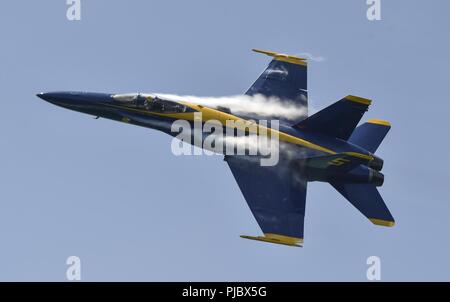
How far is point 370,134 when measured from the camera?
42.9 meters

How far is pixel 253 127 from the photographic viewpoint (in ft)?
135

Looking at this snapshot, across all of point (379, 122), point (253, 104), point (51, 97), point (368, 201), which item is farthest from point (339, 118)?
point (51, 97)

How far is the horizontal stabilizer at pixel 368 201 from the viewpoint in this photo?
41.2m

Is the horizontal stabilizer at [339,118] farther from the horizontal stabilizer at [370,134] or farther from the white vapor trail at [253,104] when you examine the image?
the white vapor trail at [253,104]

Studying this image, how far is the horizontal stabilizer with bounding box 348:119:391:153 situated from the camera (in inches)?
1682

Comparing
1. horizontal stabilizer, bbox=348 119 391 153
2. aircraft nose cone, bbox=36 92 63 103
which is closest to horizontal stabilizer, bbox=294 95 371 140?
horizontal stabilizer, bbox=348 119 391 153

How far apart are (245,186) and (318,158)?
2925 millimetres

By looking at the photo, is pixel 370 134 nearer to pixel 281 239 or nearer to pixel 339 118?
pixel 339 118

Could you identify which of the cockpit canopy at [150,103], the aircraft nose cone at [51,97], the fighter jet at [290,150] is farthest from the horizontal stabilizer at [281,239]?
the aircraft nose cone at [51,97]

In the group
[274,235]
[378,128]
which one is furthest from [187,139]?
[378,128]

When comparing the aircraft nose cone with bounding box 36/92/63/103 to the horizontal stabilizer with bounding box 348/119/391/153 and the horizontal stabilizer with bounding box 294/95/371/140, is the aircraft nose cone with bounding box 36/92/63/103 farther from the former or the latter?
the horizontal stabilizer with bounding box 348/119/391/153

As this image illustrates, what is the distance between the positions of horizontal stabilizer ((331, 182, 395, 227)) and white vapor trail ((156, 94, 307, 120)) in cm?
337

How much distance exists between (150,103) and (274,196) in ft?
19.2

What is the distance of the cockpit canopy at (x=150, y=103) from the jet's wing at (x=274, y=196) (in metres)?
2.71
